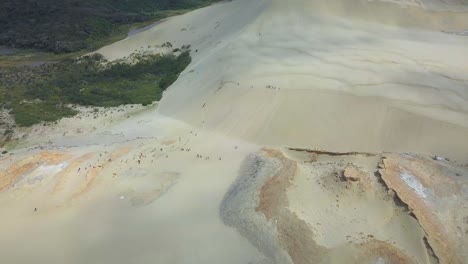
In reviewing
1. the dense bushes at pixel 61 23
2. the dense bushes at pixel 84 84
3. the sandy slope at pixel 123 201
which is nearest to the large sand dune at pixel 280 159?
the sandy slope at pixel 123 201

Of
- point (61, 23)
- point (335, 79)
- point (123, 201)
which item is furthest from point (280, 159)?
point (61, 23)

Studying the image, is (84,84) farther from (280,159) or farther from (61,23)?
(61,23)

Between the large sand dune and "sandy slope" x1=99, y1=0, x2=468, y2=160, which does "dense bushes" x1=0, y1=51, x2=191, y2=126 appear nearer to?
the large sand dune

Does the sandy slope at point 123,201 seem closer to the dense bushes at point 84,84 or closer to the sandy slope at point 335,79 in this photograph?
the sandy slope at point 335,79

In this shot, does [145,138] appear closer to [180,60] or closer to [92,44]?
[180,60]

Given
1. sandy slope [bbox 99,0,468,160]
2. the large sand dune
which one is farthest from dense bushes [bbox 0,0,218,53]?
the large sand dune

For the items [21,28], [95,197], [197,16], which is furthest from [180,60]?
[21,28]
